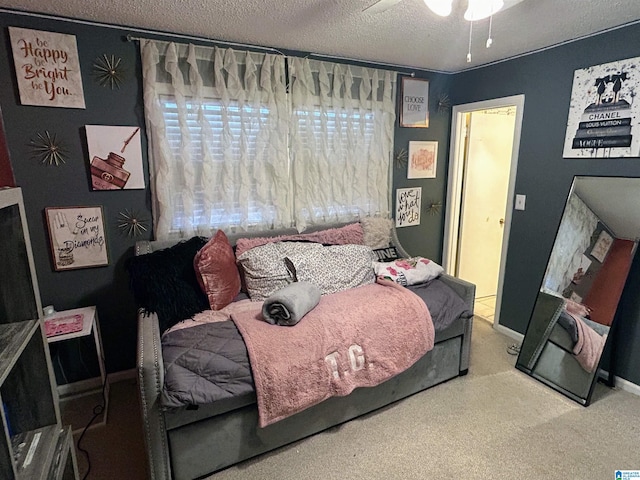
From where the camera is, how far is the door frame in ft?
9.61

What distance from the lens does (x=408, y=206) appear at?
3.46 m

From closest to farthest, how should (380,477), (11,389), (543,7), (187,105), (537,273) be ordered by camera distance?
(11,389), (380,477), (543,7), (187,105), (537,273)

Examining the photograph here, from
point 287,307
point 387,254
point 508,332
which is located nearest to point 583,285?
point 508,332

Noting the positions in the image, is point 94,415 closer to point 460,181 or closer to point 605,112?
point 460,181

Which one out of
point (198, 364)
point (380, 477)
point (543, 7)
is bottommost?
point (380, 477)

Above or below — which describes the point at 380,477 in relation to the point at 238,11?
below

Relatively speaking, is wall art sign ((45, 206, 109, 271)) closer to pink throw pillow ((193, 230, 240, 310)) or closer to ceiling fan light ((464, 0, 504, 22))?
pink throw pillow ((193, 230, 240, 310))

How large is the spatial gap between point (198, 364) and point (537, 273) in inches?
104

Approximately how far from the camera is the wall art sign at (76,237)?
88.0 inches

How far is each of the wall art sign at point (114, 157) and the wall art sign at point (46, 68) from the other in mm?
210

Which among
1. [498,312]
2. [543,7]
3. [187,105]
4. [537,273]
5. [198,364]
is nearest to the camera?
[198,364]

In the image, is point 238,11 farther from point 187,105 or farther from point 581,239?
point 581,239

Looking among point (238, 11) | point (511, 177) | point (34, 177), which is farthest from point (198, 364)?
point (511, 177)

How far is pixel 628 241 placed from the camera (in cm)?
223
